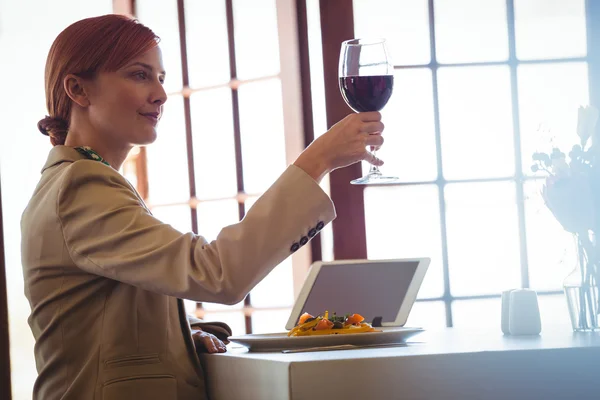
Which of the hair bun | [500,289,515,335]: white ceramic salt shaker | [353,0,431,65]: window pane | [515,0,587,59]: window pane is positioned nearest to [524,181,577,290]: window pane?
[515,0,587,59]: window pane

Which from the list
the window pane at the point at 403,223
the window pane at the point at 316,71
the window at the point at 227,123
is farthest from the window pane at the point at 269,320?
the window pane at the point at 403,223

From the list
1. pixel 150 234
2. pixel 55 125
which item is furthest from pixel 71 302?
pixel 55 125

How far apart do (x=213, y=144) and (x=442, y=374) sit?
2.20 metres

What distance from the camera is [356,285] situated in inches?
73.4

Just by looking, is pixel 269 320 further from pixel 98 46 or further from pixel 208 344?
pixel 98 46

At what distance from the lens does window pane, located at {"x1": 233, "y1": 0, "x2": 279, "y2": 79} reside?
10.6 feet

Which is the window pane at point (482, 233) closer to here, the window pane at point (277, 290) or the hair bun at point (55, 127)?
the window pane at point (277, 290)

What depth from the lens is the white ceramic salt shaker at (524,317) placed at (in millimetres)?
1641

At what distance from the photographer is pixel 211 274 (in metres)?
1.35

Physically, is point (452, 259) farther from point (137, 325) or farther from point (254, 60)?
point (137, 325)

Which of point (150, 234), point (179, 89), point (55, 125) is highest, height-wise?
point (179, 89)

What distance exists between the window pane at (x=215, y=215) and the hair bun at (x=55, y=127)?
5.11ft

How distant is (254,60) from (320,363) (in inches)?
86.2

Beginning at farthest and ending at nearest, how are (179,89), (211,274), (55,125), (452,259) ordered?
(179,89) < (452,259) < (55,125) < (211,274)
